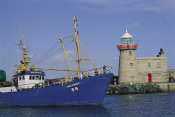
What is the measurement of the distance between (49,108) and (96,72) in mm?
7462

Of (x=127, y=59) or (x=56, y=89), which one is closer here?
(x=56, y=89)

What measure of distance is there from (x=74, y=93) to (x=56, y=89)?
2.29 meters

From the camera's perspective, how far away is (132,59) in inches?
4658

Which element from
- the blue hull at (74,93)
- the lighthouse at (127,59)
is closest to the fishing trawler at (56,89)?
the blue hull at (74,93)

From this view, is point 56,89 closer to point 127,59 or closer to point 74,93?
point 74,93

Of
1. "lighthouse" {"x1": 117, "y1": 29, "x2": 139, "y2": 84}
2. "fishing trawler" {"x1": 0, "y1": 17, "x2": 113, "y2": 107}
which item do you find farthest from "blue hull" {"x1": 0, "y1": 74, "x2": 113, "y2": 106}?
"lighthouse" {"x1": 117, "y1": 29, "x2": 139, "y2": 84}

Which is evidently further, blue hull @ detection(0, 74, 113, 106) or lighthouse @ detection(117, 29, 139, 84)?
lighthouse @ detection(117, 29, 139, 84)

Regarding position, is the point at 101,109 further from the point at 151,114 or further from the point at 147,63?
the point at 147,63

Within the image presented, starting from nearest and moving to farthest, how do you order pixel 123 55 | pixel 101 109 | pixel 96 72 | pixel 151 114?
pixel 151 114 < pixel 101 109 < pixel 96 72 < pixel 123 55

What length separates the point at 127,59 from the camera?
11781 centimetres

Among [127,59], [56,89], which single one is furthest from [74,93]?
[127,59]

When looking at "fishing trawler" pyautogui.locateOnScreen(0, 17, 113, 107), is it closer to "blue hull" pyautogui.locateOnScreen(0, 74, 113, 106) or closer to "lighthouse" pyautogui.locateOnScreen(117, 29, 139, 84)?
"blue hull" pyautogui.locateOnScreen(0, 74, 113, 106)

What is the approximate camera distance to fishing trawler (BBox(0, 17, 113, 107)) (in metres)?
69.6

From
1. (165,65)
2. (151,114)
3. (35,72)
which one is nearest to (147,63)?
(165,65)
